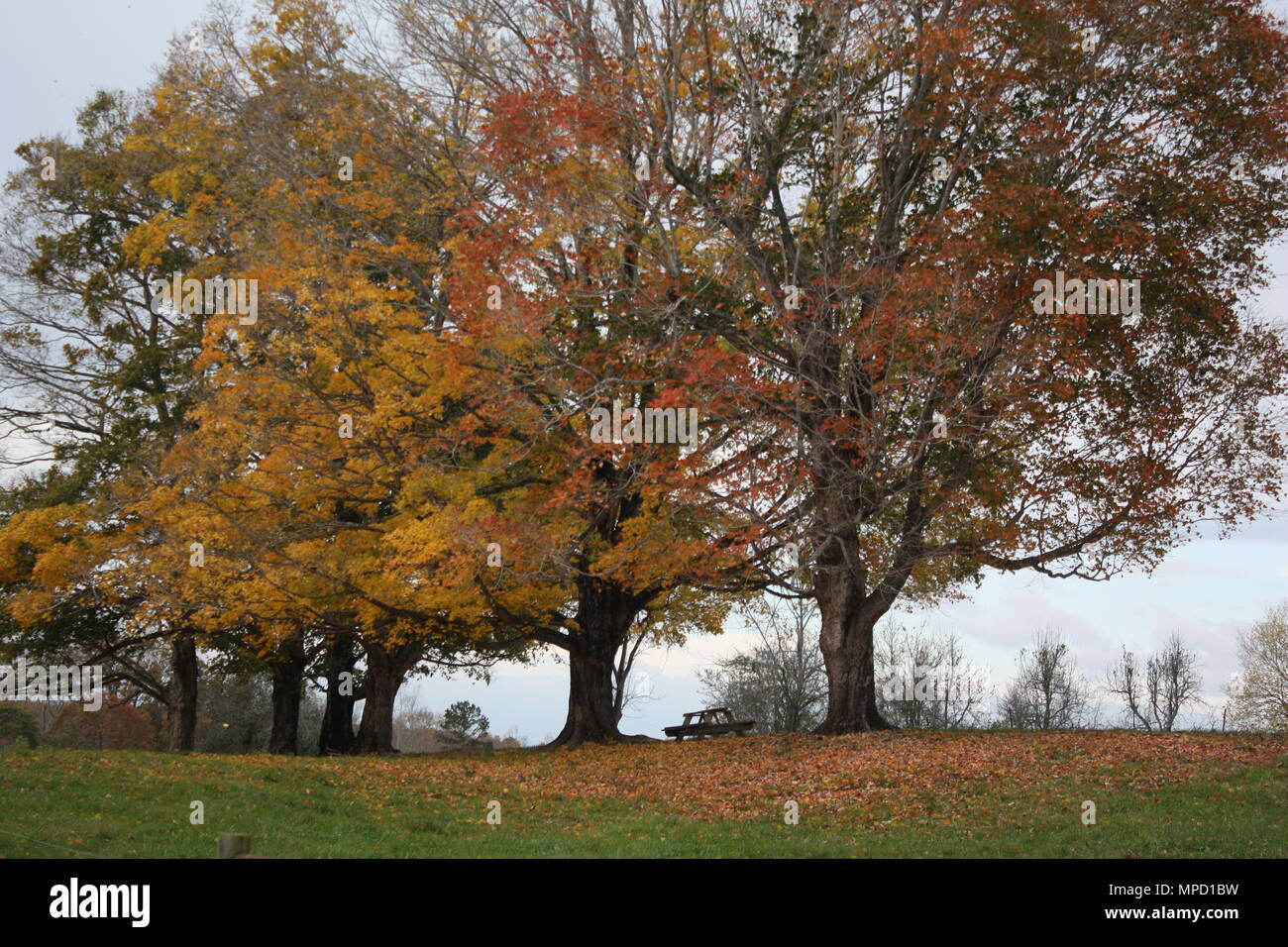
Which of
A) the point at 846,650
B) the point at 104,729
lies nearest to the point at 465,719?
the point at 104,729

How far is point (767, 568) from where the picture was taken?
20.0 metres

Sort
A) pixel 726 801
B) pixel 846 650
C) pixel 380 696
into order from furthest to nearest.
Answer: pixel 380 696 → pixel 846 650 → pixel 726 801

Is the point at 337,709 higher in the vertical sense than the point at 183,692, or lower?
lower

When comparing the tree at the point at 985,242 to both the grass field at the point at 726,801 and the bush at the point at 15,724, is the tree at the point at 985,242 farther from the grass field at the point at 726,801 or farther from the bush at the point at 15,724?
the bush at the point at 15,724

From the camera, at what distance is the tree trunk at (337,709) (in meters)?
28.4

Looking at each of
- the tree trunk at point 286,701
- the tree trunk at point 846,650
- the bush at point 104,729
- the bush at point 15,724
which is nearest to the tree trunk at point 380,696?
the tree trunk at point 286,701

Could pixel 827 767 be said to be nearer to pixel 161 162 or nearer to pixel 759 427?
pixel 759 427

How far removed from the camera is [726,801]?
1549 cm

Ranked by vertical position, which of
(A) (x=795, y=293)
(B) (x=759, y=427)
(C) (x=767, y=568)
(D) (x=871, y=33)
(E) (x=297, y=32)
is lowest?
(C) (x=767, y=568)

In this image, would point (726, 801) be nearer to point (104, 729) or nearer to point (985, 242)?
point (985, 242)

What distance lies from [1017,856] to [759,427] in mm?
8822

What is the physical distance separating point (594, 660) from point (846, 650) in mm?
6993
